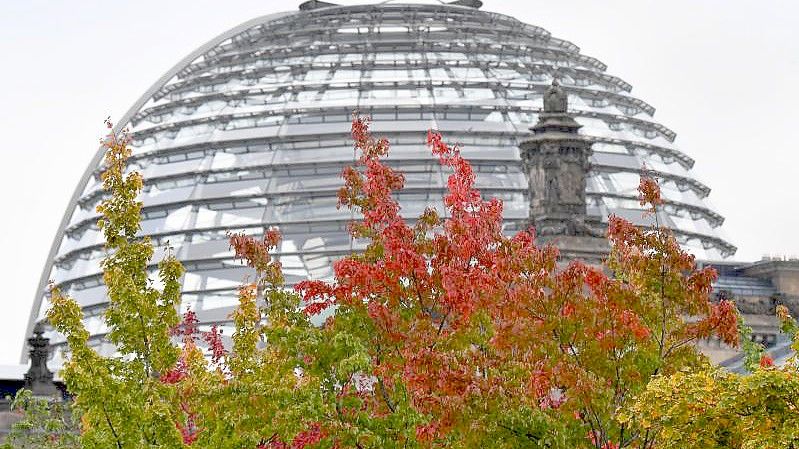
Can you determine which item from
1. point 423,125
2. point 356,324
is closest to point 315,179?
point 423,125

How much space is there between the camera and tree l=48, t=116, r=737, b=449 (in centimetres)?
2289

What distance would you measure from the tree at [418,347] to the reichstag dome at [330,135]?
2790 cm

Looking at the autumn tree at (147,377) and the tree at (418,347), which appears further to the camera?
the tree at (418,347)

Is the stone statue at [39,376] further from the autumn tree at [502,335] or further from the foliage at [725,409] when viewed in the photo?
the foliage at [725,409]

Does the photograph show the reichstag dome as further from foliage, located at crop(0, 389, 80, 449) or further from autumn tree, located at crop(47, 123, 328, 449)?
autumn tree, located at crop(47, 123, 328, 449)

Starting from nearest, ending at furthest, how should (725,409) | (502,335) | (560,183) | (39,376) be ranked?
(725,409)
(502,335)
(560,183)
(39,376)

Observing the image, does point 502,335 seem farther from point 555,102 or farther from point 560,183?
point 555,102

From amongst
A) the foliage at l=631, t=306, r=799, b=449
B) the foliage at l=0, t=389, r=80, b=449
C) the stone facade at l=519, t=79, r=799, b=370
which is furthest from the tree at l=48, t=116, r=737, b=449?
the stone facade at l=519, t=79, r=799, b=370

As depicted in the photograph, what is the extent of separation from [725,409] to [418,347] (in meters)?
5.28

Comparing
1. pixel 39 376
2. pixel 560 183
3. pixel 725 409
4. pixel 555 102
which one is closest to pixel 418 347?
pixel 725 409

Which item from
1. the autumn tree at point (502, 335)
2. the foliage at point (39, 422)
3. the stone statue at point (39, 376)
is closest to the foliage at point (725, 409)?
the autumn tree at point (502, 335)

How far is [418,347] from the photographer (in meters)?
24.0

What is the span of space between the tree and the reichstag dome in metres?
27.9

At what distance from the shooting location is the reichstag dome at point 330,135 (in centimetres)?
5678
